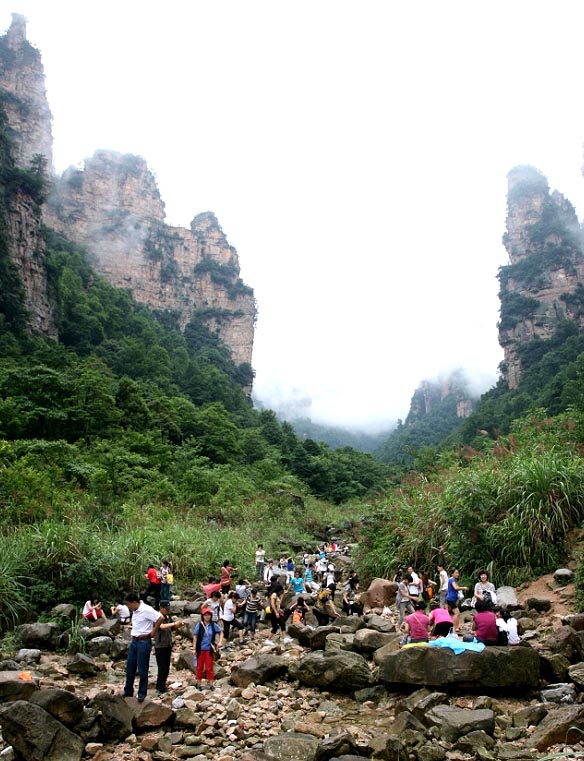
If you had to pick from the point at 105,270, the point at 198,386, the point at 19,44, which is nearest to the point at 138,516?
the point at 198,386

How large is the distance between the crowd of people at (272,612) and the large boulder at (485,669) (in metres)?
0.61

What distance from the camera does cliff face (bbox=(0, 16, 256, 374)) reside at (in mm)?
79688

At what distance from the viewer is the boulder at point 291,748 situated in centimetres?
488

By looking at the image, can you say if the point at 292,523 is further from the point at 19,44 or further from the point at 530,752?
the point at 19,44

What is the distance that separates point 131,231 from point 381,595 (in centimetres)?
8902

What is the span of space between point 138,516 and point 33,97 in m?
88.4

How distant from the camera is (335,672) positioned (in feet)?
22.4

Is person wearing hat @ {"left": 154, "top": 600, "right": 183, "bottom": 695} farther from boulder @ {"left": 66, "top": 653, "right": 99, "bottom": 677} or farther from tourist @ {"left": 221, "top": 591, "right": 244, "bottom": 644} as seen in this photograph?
tourist @ {"left": 221, "top": 591, "right": 244, "bottom": 644}

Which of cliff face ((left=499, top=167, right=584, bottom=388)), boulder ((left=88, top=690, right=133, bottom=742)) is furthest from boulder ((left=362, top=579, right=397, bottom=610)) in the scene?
cliff face ((left=499, top=167, right=584, bottom=388))

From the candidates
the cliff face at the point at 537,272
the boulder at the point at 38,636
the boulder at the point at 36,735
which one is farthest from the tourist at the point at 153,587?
the cliff face at the point at 537,272

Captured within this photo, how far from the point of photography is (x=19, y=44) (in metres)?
81.6

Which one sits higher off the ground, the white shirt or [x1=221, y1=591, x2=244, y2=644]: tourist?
the white shirt

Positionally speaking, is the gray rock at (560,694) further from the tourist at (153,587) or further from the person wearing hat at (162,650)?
the tourist at (153,587)

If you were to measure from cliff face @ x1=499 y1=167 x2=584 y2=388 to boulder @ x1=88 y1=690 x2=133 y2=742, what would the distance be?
7748 cm
